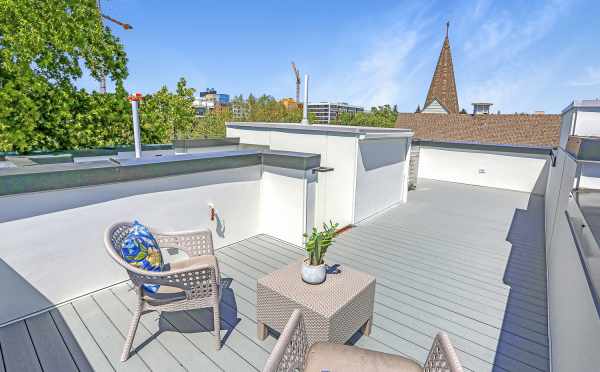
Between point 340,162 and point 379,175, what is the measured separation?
1417 millimetres

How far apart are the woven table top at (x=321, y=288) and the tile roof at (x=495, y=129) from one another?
1144 cm

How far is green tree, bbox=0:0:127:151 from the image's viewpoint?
7008 millimetres

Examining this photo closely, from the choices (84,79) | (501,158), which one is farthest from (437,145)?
(84,79)

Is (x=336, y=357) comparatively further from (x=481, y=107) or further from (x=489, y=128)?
(x=481, y=107)

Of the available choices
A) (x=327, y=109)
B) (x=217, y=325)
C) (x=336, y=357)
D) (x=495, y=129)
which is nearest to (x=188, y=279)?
(x=217, y=325)

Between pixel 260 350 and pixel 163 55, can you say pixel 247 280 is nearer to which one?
pixel 260 350

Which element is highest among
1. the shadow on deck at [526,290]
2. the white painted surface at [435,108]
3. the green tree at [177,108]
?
the white painted surface at [435,108]

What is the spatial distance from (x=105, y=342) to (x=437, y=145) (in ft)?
41.9

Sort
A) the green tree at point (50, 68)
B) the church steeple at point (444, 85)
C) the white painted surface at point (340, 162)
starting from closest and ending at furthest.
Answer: the white painted surface at point (340, 162) < the green tree at point (50, 68) < the church steeple at point (444, 85)

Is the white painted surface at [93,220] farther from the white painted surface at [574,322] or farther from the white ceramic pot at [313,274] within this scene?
the white painted surface at [574,322]

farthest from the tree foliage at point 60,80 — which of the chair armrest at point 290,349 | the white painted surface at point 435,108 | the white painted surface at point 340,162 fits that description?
the white painted surface at point 435,108

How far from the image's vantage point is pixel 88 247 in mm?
3309

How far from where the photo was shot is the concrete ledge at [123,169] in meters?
2.80

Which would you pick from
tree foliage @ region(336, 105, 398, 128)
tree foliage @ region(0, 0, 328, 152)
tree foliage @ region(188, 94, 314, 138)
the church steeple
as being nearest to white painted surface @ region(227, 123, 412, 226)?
tree foliage @ region(0, 0, 328, 152)
